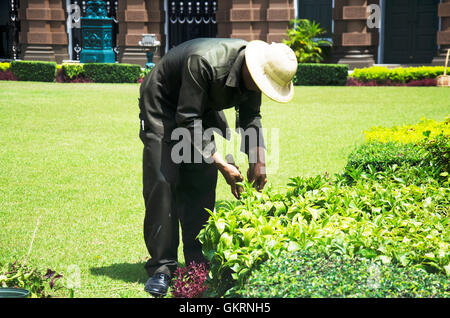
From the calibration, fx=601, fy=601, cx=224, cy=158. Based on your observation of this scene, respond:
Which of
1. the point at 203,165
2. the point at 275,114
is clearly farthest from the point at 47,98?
the point at 203,165

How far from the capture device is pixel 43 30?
30.5m

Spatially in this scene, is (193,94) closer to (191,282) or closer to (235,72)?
(235,72)

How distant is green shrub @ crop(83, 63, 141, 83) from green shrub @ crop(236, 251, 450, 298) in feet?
71.1

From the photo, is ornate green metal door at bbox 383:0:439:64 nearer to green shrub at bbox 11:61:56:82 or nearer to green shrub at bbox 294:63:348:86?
green shrub at bbox 294:63:348:86

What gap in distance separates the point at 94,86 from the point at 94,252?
18.0m

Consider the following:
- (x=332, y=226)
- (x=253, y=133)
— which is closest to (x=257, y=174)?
(x=253, y=133)

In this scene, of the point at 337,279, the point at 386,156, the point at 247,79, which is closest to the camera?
the point at 337,279

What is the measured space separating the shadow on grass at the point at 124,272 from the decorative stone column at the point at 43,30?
88.7 feet

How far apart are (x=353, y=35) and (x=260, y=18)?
4494 millimetres

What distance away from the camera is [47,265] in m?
5.14

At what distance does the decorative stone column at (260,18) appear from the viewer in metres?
28.2

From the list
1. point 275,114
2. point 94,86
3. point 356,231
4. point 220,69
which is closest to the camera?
point 356,231

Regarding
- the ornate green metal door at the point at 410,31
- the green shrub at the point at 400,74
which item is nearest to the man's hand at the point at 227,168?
the green shrub at the point at 400,74

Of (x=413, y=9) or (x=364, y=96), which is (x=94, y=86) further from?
(x=413, y=9)
